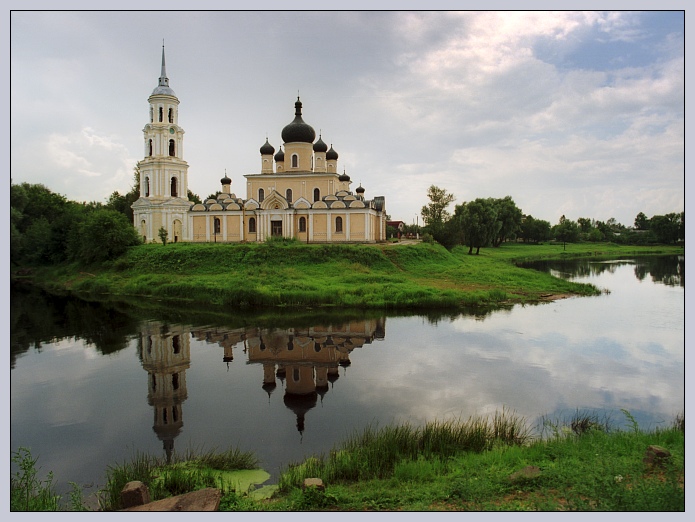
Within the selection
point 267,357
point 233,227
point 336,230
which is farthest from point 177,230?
point 267,357

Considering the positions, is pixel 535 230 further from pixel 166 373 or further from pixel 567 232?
pixel 166 373

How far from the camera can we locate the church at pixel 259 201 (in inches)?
1366

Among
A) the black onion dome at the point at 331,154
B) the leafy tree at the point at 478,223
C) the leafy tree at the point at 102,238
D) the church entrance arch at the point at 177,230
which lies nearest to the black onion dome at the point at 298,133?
the black onion dome at the point at 331,154

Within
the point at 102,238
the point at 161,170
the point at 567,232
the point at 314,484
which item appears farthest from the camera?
the point at 567,232

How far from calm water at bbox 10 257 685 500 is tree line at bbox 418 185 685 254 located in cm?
1548

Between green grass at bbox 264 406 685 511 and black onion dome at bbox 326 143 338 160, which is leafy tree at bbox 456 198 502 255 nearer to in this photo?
black onion dome at bbox 326 143 338 160

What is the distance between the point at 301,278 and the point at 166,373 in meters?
13.2

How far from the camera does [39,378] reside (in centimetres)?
1175

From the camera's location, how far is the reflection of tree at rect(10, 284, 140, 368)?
51.5 feet

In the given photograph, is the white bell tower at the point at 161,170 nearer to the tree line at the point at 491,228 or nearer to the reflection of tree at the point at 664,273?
the tree line at the point at 491,228

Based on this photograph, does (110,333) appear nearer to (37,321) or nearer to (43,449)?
(37,321)

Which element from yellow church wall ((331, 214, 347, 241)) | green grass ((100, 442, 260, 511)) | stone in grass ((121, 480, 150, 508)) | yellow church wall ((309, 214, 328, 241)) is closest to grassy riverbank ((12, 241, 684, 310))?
yellow church wall ((331, 214, 347, 241))

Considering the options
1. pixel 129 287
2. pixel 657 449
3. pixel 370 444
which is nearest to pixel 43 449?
pixel 370 444

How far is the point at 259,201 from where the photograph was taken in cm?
3834
